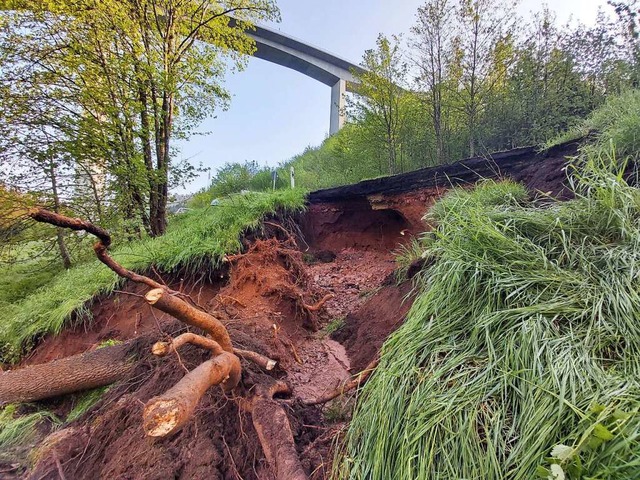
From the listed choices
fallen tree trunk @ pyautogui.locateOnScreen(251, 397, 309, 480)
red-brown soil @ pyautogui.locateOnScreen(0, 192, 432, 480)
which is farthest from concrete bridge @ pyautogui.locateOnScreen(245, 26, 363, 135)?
fallen tree trunk @ pyautogui.locateOnScreen(251, 397, 309, 480)

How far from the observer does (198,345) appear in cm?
158

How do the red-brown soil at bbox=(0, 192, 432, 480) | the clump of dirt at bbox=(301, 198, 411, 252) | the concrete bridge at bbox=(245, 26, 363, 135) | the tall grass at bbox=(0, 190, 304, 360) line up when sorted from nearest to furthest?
1. the red-brown soil at bbox=(0, 192, 432, 480)
2. the tall grass at bbox=(0, 190, 304, 360)
3. the clump of dirt at bbox=(301, 198, 411, 252)
4. the concrete bridge at bbox=(245, 26, 363, 135)

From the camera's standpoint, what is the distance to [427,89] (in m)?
7.63

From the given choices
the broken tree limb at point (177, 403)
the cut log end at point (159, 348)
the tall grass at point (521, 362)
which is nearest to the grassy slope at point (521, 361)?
the tall grass at point (521, 362)

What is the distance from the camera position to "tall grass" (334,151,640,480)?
89 cm

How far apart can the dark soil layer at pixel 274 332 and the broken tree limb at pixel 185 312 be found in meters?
0.23

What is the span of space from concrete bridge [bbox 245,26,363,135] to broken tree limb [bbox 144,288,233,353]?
11.3 meters

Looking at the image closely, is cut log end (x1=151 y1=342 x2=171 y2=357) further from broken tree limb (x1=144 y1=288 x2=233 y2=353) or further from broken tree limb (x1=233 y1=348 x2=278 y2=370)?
broken tree limb (x1=233 y1=348 x2=278 y2=370)

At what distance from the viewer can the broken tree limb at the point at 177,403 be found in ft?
3.11

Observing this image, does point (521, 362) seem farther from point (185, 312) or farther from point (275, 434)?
point (185, 312)

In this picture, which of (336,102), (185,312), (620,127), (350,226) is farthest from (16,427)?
(336,102)

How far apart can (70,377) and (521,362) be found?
340 cm

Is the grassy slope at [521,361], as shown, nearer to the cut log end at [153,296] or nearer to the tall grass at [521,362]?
the tall grass at [521,362]

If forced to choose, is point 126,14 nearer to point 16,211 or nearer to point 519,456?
point 16,211
